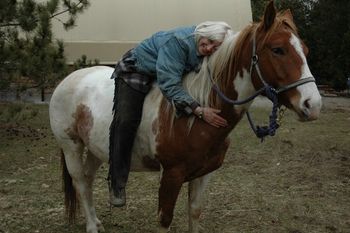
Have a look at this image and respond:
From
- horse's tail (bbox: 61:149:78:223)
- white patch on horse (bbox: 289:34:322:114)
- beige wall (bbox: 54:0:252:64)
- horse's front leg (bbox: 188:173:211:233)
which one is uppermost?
white patch on horse (bbox: 289:34:322:114)

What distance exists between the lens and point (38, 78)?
7.72 meters

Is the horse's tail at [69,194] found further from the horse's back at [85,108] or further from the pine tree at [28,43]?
the pine tree at [28,43]

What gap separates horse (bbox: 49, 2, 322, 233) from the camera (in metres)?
2.67

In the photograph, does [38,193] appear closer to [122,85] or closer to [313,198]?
[122,85]

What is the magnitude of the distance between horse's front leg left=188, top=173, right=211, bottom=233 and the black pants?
0.52m

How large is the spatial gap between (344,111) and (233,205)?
29.7 feet

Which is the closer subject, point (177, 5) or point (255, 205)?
point (255, 205)

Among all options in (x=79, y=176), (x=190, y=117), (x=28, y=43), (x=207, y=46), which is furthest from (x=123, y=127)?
(x=28, y=43)

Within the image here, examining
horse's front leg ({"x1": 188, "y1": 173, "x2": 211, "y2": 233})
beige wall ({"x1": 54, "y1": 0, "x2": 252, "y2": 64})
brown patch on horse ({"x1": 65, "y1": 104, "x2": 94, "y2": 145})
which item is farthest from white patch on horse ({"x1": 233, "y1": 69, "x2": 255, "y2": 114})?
A: beige wall ({"x1": 54, "y1": 0, "x2": 252, "y2": 64})

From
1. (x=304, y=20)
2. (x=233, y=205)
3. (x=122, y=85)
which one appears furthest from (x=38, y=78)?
(x=304, y=20)

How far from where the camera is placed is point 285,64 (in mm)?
2654

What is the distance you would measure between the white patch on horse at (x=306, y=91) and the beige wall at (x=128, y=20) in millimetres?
14116

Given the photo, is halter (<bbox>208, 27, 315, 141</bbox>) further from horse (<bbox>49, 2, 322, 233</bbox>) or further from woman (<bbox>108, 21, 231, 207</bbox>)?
woman (<bbox>108, 21, 231, 207</bbox>)

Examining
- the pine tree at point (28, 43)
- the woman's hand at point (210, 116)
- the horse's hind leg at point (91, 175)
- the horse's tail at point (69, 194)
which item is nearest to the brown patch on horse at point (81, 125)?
the horse's hind leg at point (91, 175)
